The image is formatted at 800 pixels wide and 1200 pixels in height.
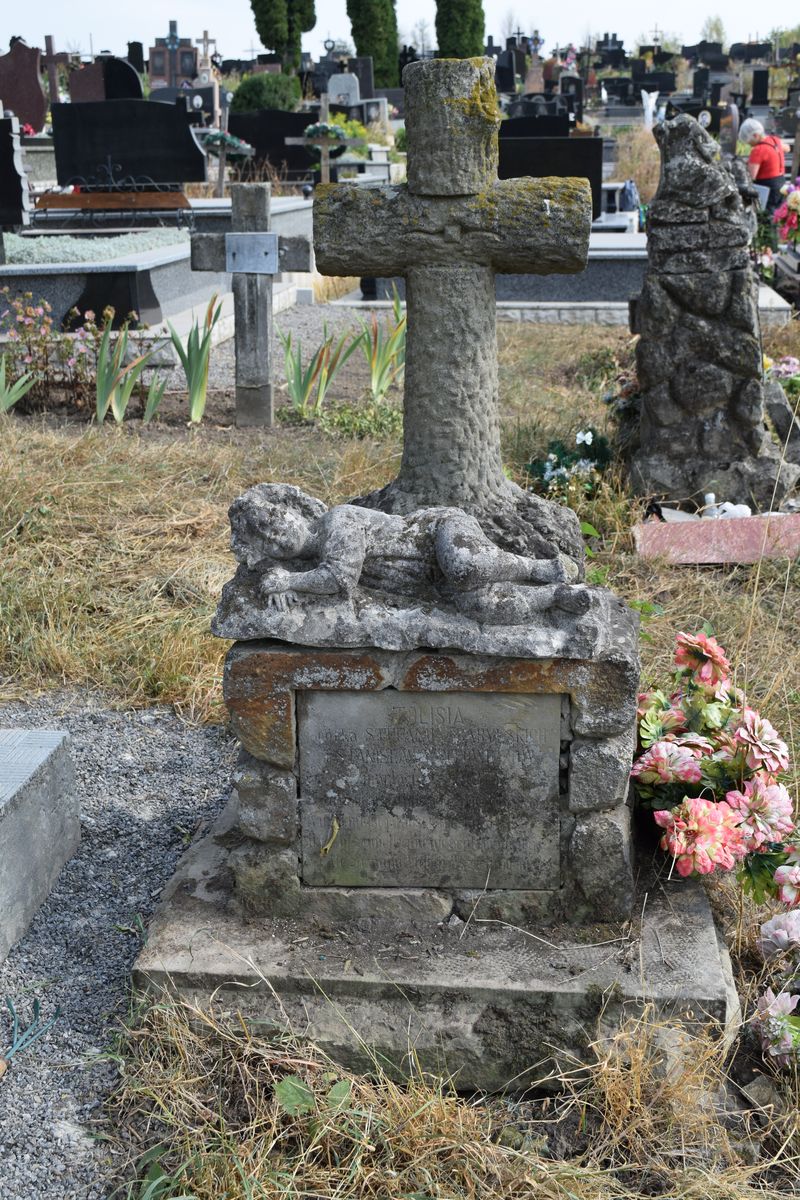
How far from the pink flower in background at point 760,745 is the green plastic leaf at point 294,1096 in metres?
1.18

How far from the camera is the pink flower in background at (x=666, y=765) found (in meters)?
2.68

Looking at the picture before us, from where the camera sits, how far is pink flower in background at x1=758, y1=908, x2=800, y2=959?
2555 millimetres

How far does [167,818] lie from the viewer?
335 cm

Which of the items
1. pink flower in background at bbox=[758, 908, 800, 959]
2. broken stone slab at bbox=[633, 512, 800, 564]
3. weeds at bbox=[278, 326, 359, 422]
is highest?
weeds at bbox=[278, 326, 359, 422]

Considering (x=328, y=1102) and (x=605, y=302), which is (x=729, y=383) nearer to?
(x=328, y=1102)

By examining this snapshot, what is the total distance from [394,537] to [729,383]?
3317 mm

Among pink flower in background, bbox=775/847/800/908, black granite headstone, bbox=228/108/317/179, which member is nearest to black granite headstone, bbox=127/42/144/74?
black granite headstone, bbox=228/108/317/179

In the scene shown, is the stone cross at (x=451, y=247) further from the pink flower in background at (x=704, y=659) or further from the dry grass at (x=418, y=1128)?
the dry grass at (x=418, y=1128)

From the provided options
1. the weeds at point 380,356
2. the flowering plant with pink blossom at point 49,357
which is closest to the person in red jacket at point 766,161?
the weeds at point 380,356

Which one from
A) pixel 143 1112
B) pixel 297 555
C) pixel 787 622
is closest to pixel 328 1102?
pixel 143 1112

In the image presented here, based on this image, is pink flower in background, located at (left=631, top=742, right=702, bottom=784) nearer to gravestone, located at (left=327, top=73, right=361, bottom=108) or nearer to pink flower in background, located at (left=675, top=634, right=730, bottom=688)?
pink flower in background, located at (left=675, top=634, right=730, bottom=688)

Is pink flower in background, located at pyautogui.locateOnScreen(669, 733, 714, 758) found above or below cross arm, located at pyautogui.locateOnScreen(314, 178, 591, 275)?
below

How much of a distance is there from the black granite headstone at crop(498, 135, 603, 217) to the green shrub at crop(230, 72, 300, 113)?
10.7 m

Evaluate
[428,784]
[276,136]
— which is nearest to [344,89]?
[276,136]
